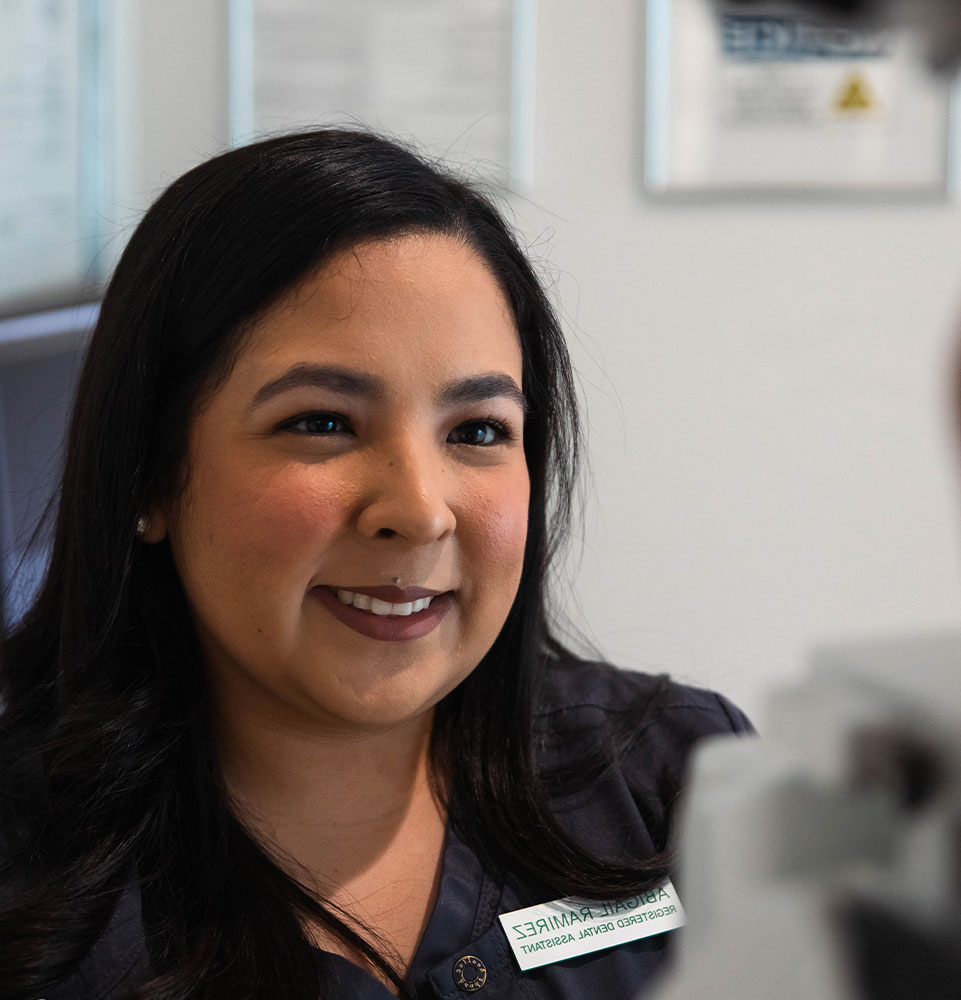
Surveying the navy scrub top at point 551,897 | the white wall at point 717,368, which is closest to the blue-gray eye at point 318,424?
the navy scrub top at point 551,897

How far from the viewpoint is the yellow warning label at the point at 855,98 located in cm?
169

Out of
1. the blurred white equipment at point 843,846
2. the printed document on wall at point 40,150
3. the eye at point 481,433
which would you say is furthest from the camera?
the printed document on wall at point 40,150

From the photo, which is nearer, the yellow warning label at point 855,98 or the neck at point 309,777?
the neck at point 309,777

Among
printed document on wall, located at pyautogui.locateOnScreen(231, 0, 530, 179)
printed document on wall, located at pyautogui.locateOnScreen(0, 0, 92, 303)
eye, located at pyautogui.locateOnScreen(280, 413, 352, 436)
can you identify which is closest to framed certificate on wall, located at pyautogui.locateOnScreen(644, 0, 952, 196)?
printed document on wall, located at pyautogui.locateOnScreen(231, 0, 530, 179)

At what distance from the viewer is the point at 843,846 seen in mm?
290

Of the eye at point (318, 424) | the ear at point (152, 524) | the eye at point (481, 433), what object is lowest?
the ear at point (152, 524)

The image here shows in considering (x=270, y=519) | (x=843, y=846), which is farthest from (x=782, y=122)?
(x=843, y=846)

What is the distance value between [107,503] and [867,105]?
4.20ft

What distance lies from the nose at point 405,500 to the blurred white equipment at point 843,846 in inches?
21.2

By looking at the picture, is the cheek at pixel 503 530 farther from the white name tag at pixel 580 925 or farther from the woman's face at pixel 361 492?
the white name tag at pixel 580 925

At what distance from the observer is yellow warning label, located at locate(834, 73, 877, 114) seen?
1692mm

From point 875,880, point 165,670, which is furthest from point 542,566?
point 875,880

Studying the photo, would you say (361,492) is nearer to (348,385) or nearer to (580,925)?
(348,385)

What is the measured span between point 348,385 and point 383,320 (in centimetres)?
6
